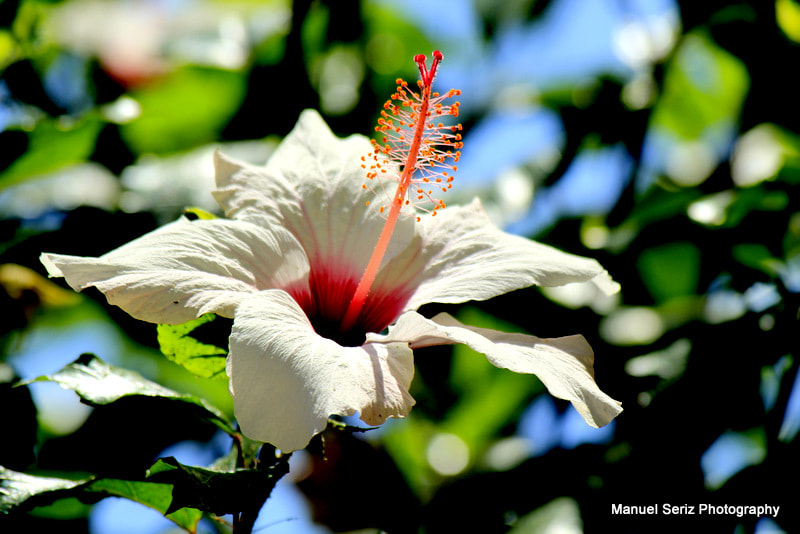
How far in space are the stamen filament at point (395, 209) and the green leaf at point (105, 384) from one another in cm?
25

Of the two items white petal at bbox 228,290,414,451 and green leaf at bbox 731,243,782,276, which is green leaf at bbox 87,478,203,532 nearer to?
white petal at bbox 228,290,414,451

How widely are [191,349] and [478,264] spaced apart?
0.45 metres

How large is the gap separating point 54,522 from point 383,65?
1873 mm

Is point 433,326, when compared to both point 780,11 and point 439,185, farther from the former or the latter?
point 780,11

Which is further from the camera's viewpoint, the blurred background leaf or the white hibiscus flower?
the blurred background leaf

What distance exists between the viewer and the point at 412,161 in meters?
1.18

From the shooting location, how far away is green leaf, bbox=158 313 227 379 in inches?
41.8

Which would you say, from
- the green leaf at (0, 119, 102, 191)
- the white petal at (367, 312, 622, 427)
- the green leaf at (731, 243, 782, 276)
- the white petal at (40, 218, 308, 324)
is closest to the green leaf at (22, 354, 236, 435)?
the white petal at (40, 218, 308, 324)

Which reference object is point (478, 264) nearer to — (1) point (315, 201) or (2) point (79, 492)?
(1) point (315, 201)

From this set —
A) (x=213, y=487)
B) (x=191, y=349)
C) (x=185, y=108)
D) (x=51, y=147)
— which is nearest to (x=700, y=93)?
(x=185, y=108)

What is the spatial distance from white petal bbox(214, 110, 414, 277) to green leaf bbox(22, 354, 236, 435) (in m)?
0.29

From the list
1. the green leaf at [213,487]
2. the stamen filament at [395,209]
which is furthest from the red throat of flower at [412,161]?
the green leaf at [213,487]

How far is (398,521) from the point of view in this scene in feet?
5.03

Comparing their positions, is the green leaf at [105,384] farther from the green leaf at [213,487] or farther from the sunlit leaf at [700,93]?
the sunlit leaf at [700,93]
